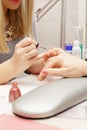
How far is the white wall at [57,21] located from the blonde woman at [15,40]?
555 mm

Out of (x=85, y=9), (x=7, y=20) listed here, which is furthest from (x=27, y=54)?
(x=85, y=9)

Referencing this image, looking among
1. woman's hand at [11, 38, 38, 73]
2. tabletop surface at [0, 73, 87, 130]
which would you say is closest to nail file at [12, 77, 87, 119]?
tabletop surface at [0, 73, 87, 130]

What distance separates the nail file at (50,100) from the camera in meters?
0.46

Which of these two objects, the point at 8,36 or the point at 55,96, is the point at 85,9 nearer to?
the point at 8,36

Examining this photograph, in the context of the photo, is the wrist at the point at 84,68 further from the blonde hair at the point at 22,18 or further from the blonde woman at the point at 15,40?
the blonde hair at the point at 22,18

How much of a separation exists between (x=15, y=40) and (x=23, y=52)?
0.34 meters

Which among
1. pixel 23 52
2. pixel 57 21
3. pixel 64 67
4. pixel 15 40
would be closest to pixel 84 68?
pixel 64 67

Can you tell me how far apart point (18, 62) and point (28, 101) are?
307mm

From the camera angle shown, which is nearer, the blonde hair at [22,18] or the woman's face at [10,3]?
the woman's face at [10,3]

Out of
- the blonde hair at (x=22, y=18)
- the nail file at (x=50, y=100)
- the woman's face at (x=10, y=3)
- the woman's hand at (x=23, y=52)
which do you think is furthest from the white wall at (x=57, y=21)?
the nail file at (x=50, y=100)

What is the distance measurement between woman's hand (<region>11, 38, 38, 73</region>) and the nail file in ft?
0.70

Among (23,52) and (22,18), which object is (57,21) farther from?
(23,52)

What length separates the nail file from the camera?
0.46 metres

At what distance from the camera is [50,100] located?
19.2 inches
